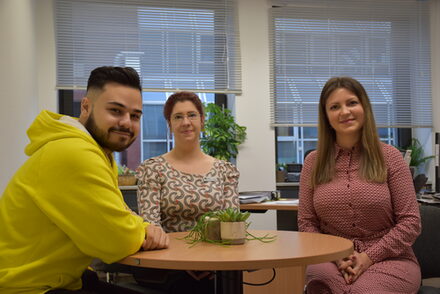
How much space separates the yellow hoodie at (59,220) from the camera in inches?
62.6

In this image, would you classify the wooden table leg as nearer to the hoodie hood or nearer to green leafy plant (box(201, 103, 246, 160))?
green leafy plant (box(201, 103, 246, 160))

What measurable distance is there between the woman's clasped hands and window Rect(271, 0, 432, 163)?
3.76m

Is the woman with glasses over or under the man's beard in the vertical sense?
under

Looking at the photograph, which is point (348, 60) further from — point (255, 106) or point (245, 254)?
point (245, 254)

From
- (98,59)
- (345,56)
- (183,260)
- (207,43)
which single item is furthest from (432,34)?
(183,260)

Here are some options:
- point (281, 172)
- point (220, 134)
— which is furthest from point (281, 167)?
point (220, 134)

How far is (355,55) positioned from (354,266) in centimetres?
448

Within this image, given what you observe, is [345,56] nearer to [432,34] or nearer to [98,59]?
[432,34]

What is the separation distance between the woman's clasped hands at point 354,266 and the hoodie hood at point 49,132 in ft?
3.92

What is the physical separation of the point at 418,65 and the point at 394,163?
443cm

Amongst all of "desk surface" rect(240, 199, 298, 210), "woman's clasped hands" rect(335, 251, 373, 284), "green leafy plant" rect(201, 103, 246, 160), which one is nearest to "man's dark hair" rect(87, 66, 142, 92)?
"woman's clasped hands" rect(335, 251, 373, 284)

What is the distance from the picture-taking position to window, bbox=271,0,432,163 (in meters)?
6.05

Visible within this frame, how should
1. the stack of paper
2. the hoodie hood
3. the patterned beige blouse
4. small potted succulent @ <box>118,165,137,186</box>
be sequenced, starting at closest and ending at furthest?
the hoodie hood < the patterned beige blouse < the stack of paper < small potted succulent @ <box>118,165,137,186</box>

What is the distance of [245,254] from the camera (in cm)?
168
